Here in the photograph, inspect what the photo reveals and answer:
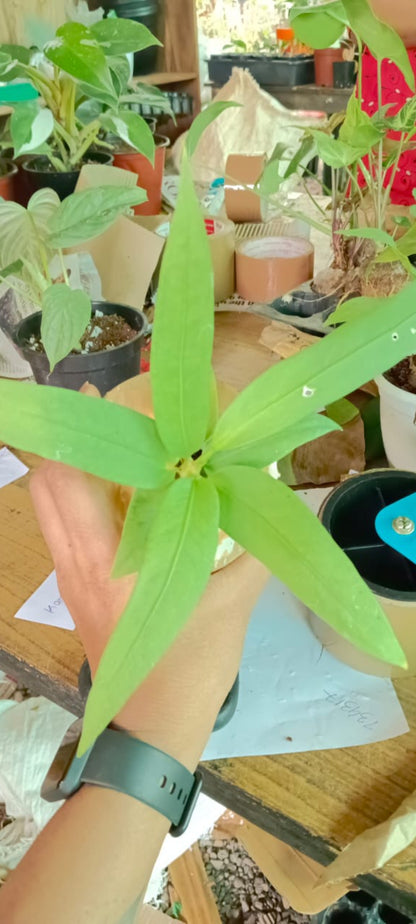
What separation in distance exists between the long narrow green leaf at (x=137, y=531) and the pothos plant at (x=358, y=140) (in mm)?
314

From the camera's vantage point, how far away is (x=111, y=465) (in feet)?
0.95

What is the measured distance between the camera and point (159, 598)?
26 cm

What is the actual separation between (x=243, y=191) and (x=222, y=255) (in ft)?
0.82

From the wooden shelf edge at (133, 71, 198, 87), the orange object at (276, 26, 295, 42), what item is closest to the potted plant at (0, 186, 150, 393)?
the wooden shelf edge at (133, 71, 198, 87)

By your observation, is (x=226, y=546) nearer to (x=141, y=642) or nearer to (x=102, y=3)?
(x=141, y=642)

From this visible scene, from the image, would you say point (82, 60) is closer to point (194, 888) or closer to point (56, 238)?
point (56, 238)

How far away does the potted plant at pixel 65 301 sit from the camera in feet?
1.82

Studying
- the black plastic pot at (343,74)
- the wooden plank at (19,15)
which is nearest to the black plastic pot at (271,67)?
the black plastic pot at (343,74)

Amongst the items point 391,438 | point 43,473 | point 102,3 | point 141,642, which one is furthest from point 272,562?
point 102,3

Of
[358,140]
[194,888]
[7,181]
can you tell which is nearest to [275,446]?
[358,140]

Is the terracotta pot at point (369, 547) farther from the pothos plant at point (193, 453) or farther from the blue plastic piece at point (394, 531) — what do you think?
the pothos plant at point (193, 453)

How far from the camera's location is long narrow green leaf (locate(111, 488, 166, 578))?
0.98 ft

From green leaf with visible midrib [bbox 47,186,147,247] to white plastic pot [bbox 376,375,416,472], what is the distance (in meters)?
0.27

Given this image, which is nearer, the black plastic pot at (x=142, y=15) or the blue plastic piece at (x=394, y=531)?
the blue plastic piece at (x=394, y=531)
